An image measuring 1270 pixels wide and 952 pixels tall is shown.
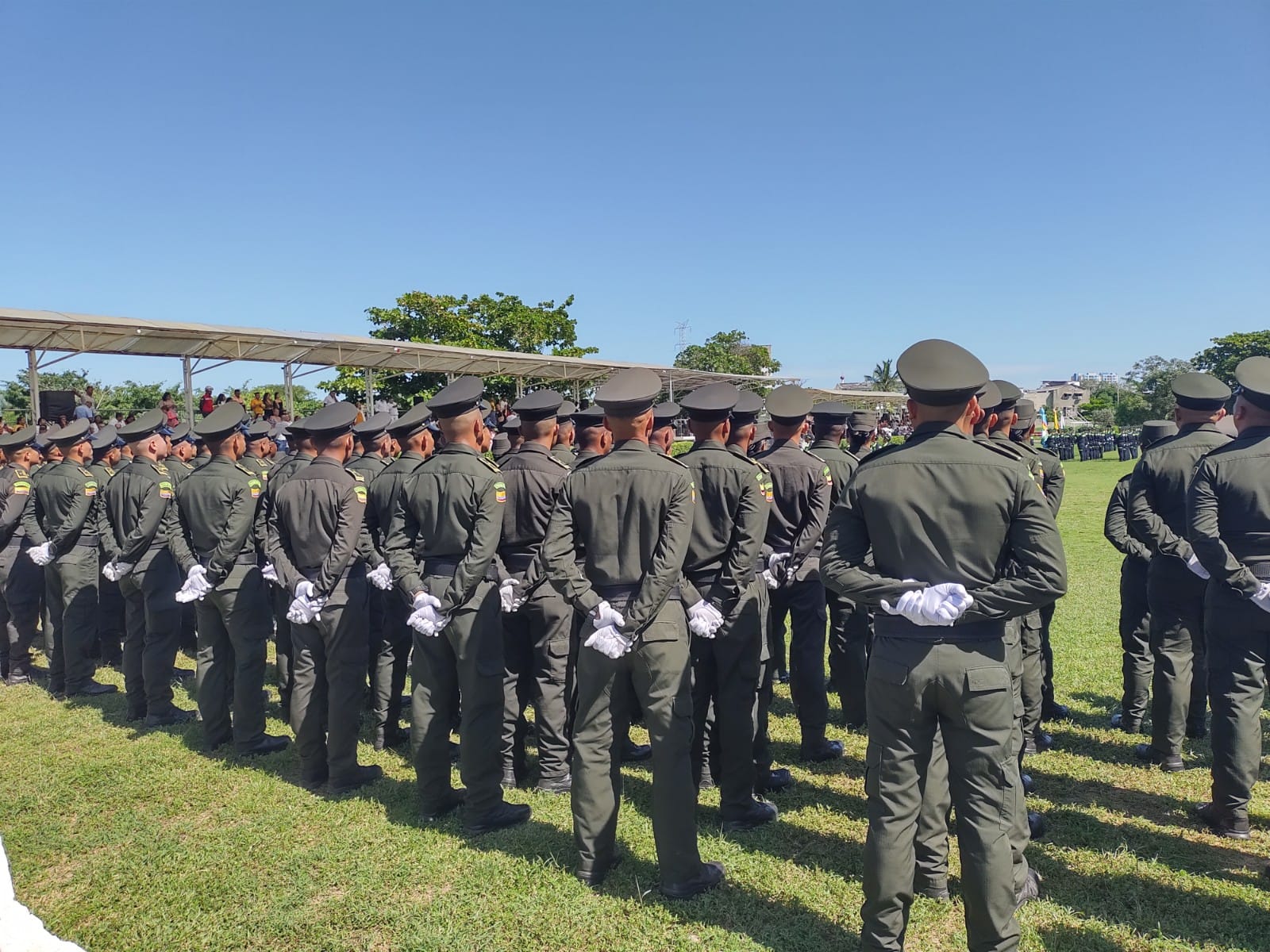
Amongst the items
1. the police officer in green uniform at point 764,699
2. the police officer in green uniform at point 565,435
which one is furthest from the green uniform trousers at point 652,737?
the police officer in green uniform at point 565,435

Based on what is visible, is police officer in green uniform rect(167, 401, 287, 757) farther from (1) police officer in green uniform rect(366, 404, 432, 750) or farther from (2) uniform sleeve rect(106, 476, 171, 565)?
(1) police officer in green uniform rect(366, 404, 432, 750)

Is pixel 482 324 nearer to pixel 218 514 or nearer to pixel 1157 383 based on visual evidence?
pixel 218 514

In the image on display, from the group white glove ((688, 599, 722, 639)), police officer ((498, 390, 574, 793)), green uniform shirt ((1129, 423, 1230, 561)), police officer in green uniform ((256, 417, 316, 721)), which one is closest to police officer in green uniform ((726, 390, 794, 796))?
white glove ((688, 599, 722, 639))

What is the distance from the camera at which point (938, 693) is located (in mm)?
3096

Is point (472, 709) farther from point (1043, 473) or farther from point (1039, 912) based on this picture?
point (1043, 473)

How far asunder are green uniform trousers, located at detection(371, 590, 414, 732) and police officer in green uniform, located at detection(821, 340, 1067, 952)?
4.17m

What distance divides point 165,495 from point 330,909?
4.34 m

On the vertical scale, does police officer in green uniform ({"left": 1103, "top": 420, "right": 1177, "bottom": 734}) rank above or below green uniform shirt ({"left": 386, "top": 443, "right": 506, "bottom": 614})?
below

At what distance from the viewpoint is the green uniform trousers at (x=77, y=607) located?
7.55 m

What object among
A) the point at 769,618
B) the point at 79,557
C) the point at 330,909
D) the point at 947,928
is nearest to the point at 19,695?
the point at 79,557

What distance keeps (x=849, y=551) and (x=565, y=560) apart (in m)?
1.44

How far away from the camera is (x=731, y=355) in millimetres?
63312

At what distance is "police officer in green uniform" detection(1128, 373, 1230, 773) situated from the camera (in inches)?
207

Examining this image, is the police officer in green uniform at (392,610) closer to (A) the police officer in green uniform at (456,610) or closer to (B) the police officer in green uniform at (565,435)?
(A) the police officer in green uniform at (456,610)
